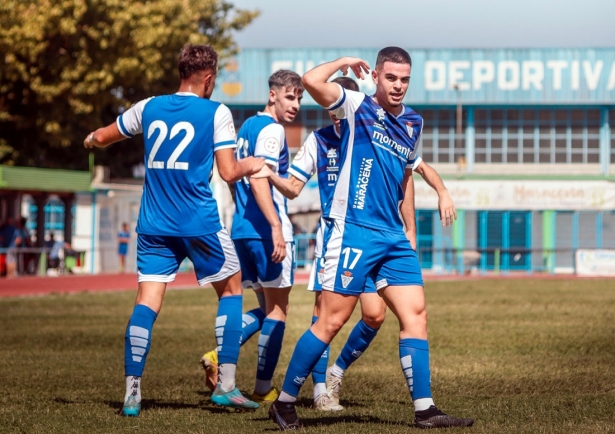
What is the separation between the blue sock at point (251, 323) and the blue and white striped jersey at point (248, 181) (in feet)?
2.45

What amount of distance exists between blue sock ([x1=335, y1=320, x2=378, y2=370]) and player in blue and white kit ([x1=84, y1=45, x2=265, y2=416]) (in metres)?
0.84

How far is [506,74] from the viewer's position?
54.2 metres

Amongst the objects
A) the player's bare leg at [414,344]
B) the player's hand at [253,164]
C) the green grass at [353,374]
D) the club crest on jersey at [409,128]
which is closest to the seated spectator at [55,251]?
the green grass at [353,374]

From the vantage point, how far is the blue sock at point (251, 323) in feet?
27.4

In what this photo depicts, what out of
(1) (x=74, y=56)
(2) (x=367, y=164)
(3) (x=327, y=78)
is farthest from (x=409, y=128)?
(1) (x=74, y=56)

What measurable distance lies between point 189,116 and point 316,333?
1647 mm

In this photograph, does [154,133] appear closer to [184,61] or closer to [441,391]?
[184,61]

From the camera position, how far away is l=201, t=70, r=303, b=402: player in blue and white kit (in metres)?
7.86

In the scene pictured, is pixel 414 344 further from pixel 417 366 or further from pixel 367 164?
pixel 367 164

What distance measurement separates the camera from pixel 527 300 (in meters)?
21.8

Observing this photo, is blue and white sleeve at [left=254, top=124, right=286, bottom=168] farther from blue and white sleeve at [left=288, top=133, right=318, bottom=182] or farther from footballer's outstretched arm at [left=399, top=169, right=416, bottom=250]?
footballer's outstretched arm at [left=399, top=169, right=416, bottom=250]

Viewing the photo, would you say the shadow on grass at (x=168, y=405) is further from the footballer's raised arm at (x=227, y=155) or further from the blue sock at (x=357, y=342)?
the footballer's raised arm at (x=227, y=155)

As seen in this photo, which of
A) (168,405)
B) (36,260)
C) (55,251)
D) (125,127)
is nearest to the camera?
(125,127)

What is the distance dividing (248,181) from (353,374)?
8.36 feet
